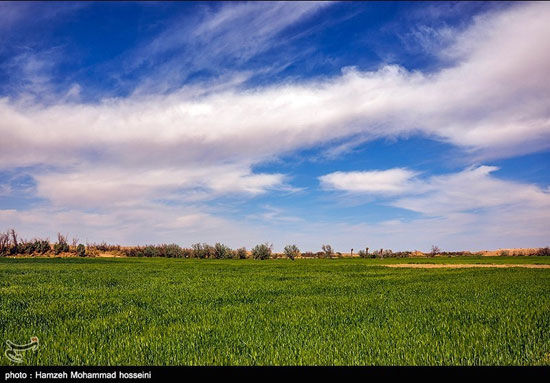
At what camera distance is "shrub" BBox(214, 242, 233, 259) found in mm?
92688

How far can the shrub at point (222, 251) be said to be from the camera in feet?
304

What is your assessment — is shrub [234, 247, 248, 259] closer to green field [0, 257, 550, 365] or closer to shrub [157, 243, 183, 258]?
shrub [157, 243, 183, 258]

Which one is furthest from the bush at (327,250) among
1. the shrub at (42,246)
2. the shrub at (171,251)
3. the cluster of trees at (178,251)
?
the shrub at (42,246)

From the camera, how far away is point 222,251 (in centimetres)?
9294

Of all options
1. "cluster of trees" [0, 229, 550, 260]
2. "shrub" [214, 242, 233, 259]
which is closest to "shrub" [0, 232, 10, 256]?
"cluster of trees" [0, 229, 550, 260]

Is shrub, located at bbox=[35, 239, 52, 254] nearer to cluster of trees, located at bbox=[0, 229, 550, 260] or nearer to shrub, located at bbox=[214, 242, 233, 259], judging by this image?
cluster of trees, located at bbox=[0, 229, 550, 260]

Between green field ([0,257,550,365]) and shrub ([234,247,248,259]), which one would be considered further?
shrub ([234,247,248,259])

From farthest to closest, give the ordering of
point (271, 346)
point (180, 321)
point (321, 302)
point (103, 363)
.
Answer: point (321, 302), point (180, 321), point (271, 346), point (103, 363)

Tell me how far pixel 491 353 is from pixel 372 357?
2291 millimetres

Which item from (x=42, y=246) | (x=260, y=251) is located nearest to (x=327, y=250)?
(x=260, y=251)

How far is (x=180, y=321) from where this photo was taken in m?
9.62
